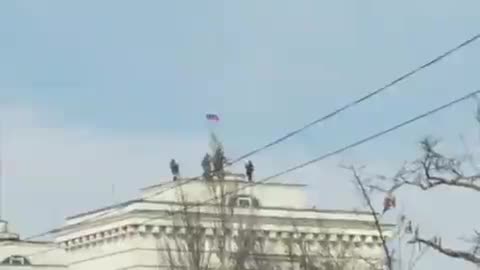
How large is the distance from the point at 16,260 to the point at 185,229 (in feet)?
55.6

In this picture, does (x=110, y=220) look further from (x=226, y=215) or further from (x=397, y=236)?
(x=397, y=236)

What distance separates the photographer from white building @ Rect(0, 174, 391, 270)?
188 feet

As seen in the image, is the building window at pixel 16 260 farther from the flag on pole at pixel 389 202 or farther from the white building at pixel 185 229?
the flag on pole at pixel 389 202

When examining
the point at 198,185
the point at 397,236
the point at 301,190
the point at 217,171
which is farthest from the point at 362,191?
the point at 301,190

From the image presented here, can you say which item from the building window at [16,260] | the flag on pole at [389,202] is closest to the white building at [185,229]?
the building window at [16,260]

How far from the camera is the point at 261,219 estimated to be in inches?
2586

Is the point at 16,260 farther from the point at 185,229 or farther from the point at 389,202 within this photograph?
the point at 389,202

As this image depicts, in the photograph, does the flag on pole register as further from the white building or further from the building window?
the building window

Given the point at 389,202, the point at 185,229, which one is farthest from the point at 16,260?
the point at 389,202

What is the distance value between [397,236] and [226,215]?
30.7 ft

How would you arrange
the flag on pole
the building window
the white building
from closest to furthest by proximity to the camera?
the flag on pole, the white building, the building window

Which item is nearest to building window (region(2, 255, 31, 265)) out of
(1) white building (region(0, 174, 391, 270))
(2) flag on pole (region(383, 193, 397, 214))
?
(1) white building (region(0, 174, 391, 270))

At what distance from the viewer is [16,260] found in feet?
227

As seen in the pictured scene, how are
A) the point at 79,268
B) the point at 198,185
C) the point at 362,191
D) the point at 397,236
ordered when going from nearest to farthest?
the point at 362,191 → the point at 397,236 → the point at 198,185 → the point at 79,268
